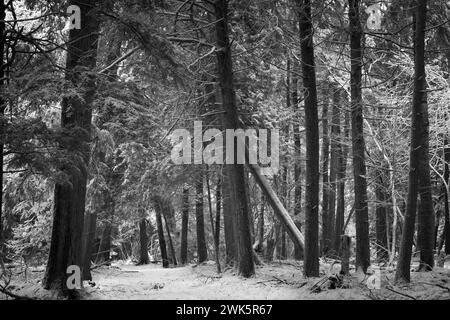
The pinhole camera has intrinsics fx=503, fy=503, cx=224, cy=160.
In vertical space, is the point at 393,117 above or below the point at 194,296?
above

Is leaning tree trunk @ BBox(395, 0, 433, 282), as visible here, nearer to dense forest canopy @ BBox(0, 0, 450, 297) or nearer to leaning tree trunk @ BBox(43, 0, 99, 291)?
dense forest canopy @ BBox(0, 0, 450, 297)

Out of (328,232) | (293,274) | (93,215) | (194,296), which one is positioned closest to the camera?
(194,296)

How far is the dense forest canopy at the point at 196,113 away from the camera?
28.7 feet

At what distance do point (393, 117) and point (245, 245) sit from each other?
6.65 m

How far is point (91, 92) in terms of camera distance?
9.31 meters

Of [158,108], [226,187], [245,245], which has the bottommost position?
[245,245]

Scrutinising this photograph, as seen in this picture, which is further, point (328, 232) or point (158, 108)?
point (328, 232)

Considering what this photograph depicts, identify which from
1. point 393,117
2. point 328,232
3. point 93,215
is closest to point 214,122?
point 93,215

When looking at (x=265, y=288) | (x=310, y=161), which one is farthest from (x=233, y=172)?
(x=265, y=288)

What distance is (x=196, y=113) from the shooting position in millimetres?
15172

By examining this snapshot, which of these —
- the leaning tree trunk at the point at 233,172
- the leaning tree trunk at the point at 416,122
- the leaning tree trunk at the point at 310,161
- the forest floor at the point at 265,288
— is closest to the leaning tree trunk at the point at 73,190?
the forest floor at the point at 265,288

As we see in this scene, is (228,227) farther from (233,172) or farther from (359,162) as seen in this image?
(359,162)
